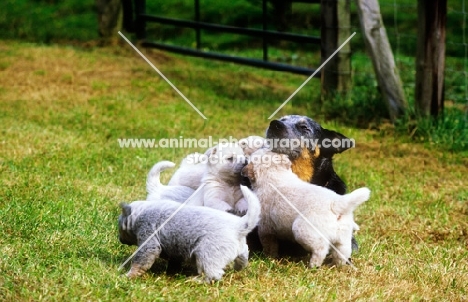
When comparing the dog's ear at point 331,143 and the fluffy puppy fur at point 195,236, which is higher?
the dog's ear at point 331,143

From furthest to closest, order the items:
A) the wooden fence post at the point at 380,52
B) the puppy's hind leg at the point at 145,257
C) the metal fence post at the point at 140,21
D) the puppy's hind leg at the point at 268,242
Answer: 1. the metal fence post at the point at 140,21
2. the wooden fence post at the point at 380,52
3. the puppy's hind leg at the point at 268,242
4. the puppy's hind leg at the point at 145,257

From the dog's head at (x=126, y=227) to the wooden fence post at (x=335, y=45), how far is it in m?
4.45

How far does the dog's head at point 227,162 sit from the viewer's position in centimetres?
437

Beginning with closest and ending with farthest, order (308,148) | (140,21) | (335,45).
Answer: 1. (308,148)
2. (335,45)
3. (140,21)

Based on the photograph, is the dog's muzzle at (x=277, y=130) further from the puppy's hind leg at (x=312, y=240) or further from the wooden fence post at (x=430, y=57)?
the wooden fence post at (x=430, y=57)

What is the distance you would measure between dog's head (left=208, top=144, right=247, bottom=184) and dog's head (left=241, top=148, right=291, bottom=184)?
15 centimetres

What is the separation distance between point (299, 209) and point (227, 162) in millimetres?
612

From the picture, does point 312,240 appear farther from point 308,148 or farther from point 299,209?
point 308,148

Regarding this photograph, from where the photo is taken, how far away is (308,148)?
4.27 meters

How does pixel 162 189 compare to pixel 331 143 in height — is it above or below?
below

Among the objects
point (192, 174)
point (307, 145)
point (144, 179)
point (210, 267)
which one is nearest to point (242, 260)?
point (210, 267)

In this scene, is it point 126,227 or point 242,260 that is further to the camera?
point 126,227

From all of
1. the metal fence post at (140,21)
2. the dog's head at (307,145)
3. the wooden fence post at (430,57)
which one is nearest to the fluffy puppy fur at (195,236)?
the dog's head at (307,145)

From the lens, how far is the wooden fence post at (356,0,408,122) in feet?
24.1
